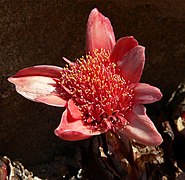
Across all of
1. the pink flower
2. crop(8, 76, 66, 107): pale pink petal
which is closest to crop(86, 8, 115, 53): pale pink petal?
the pink flower

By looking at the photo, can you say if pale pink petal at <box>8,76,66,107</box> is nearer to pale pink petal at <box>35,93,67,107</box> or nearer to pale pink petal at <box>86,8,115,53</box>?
pale pink petal at <box>35,93,67,107</box>

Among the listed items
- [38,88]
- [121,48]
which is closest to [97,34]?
[121,48]

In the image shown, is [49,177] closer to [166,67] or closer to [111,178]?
[111,178]

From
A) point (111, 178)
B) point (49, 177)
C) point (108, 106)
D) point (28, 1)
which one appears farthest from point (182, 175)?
point (28, 1)

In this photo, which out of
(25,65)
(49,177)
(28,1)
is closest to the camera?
(28,1)

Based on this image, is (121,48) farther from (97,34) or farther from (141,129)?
(141,129)

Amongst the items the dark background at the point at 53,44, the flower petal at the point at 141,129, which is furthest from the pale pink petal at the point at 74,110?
the dark background at the point at 53,44

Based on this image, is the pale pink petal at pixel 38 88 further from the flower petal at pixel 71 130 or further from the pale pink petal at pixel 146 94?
the pale pink petal at pixel 146 94
